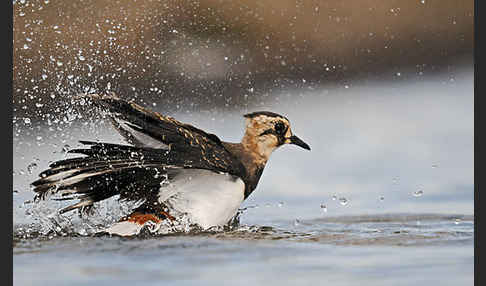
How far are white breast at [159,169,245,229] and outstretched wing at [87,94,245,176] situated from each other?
0.20ft

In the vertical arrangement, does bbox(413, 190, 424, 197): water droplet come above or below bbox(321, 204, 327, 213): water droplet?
above

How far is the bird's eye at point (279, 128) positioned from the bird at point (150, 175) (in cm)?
34

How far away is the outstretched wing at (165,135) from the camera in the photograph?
2.71 metres

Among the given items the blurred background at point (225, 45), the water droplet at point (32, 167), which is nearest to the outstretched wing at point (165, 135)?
the water droplet at point (32, 167)

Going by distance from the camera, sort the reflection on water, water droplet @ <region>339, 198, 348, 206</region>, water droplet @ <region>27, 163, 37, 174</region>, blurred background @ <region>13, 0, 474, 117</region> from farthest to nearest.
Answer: blurred background @ <region>13, 0, 474, 117</region> → water droplet @ <region>339, 198, 348, 206</region> → water droplet @ <region>27, 163, 37, 174</region> → the reflection on water

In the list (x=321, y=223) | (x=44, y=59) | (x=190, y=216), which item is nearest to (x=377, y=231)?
(x=321, y=223)

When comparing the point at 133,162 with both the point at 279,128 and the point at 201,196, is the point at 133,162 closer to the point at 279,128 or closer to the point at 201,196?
the point at 201,196

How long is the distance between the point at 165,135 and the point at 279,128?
630mm

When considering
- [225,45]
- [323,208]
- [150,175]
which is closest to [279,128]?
[323,208]

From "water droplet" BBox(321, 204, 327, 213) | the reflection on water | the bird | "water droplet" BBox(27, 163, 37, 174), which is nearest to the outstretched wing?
the bird

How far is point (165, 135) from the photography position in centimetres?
272

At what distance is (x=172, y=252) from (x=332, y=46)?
6.89ft

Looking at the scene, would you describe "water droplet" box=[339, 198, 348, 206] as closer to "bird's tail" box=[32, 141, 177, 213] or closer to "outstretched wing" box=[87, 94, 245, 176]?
"outstretched wing" box=[87, 94, 245, 176]

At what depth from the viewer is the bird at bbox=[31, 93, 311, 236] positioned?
2.62 metres
